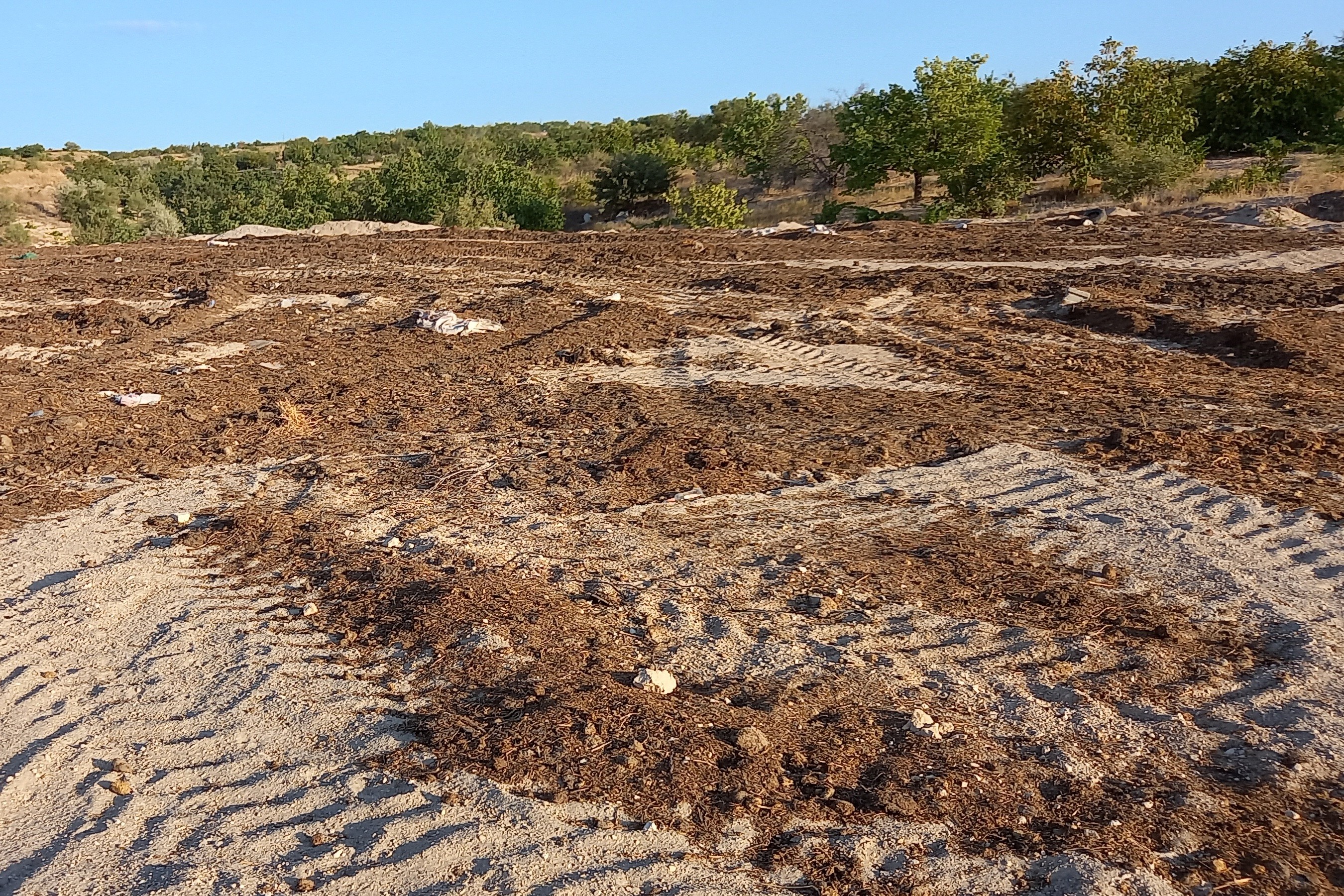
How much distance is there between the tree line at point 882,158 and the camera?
24.1m

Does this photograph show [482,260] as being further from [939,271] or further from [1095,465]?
[1095,465]

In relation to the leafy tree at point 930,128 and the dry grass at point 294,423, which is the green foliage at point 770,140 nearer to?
the leafy tree at point 930,128

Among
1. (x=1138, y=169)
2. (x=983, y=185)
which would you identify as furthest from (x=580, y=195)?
(x=1138, y=169)

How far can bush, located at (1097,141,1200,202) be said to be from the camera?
21.8 m

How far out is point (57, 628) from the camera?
5.20m

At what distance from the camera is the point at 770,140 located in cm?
3488

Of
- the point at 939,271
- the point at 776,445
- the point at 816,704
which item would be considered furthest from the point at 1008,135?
the point at 816,704

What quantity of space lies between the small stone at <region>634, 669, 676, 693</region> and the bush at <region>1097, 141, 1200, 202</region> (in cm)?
2103

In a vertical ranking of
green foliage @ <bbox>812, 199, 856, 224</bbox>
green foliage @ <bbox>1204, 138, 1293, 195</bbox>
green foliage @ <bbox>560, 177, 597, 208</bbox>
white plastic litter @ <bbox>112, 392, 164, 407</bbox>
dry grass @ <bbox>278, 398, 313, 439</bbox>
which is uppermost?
green foliage @ <bbox>560, 177, 597, 208</bbox>

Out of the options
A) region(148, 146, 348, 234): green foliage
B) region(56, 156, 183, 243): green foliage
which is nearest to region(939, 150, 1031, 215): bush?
region(148, 146, 348, 234): green foliage

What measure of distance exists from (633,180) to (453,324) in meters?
21.6

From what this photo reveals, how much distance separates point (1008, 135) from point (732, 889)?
25.7m

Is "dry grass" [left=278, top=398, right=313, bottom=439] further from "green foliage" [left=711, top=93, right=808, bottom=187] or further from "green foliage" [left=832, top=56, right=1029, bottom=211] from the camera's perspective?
"green foliage" [left=711, top=93, right=808, bottom=187]

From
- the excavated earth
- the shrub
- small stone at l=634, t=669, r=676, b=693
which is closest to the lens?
the excavated earth
